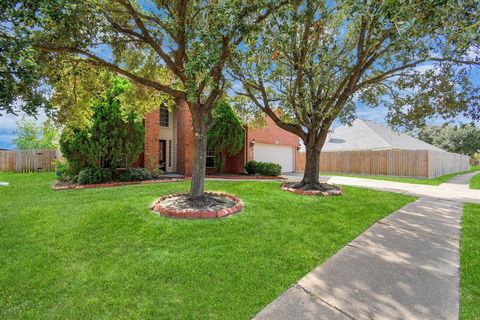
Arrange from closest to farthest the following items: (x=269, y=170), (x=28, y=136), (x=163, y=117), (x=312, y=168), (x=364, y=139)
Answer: (x=312, y=168) < (x=269, y=170) < (x=163, y=117) < (x=364, y=139) < (x=28, y=136)

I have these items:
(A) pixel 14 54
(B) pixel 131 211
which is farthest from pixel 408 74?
(A) pixel 14 54

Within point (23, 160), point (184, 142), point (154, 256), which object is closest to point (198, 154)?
point (154, 256)

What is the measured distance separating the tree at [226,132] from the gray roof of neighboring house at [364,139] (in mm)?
12631

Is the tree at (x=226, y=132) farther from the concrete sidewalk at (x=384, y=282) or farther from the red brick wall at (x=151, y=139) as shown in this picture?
the concrete sidewalk at (x=384, y=282)

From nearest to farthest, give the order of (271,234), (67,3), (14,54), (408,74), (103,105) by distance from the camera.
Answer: (14,54)
(67,3)
(271,234)
(408,74)
(103,105)

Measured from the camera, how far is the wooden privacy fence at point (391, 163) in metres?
16.4

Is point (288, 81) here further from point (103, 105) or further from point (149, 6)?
point (103, 105)

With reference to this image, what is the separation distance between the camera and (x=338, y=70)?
25.2ft

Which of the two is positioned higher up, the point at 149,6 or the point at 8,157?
the point at 149,6

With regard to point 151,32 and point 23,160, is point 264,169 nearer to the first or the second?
point 151,32

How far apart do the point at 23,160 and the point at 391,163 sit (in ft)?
80.9

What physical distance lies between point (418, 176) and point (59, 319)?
63.0 feet

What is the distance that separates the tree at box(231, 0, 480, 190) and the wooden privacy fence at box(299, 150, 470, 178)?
8.65 meters

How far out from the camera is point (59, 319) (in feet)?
8.06
